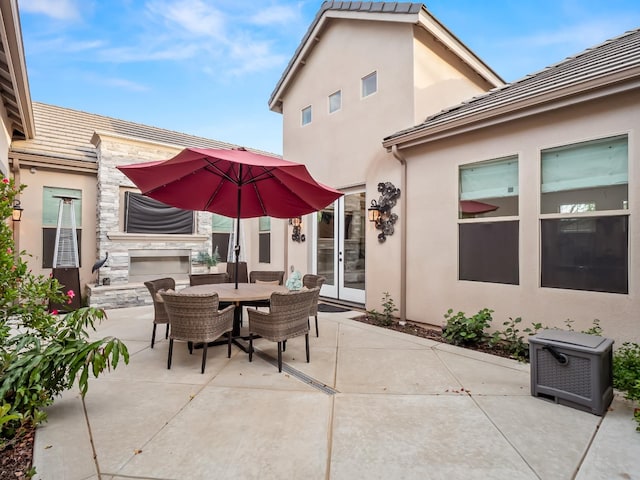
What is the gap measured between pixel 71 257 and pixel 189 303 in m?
5.65

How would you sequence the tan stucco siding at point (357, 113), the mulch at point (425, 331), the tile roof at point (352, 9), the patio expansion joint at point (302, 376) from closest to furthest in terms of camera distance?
the patio expansion joint at point (302, 376)
the mulch at point (425, 331)
the tile roof at point (352, 9)
the tan stucco siding at point (357, 113)

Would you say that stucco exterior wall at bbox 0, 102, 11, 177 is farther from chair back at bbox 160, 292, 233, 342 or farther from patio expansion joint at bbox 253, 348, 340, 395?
patio expansion joint at bbox 253, 348, 340, 395

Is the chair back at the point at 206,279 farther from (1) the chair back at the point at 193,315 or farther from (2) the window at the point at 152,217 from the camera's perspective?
(2) the window at the point at 152,217

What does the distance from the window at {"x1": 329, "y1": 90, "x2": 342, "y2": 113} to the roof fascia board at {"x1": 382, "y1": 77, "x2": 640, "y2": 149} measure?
2.06m

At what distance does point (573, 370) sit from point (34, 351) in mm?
4309

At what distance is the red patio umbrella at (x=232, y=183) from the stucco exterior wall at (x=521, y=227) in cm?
182

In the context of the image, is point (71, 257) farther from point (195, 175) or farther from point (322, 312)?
point (322, 312)

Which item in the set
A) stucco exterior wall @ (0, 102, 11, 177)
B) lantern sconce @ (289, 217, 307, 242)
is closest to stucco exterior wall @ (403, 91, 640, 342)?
lantern sconce @ (289, 217, 307, 242)

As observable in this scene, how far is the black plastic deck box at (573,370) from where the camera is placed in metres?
2.63

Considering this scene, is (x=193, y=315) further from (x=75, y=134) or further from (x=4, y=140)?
(x=75, y=134)

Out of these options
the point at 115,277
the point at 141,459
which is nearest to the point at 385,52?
the point at 141,459

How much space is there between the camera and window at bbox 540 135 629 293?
3.56 m

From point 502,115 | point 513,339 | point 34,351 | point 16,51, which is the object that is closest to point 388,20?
point 502,115

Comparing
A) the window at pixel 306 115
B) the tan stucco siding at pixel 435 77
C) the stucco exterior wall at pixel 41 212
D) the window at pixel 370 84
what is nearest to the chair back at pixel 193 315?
the tan stucco siding at pixel 435 77
